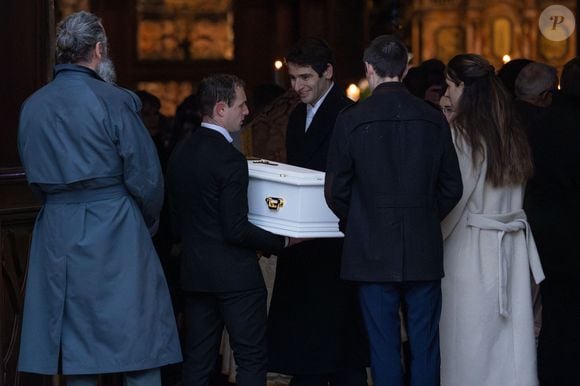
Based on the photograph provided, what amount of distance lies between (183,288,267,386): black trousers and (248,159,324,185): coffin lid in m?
0.53

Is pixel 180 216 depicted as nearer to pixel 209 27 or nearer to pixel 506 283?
pixel 506 283

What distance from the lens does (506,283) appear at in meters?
5.94

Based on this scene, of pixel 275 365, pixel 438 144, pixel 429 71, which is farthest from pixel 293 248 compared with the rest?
pixel 429 71

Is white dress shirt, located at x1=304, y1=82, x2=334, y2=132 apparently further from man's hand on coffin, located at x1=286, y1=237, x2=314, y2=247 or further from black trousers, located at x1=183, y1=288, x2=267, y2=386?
black trousers, located at x1=183, y1=288, x2=267, y2=386

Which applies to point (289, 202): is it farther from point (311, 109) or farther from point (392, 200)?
point (311, 109)

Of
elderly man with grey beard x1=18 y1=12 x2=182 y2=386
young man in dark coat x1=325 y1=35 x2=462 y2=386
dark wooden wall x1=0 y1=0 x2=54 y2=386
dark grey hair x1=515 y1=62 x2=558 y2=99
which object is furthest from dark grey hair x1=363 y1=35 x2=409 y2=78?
dark grey hair x1=515 y1=62 x2=558 y2=99

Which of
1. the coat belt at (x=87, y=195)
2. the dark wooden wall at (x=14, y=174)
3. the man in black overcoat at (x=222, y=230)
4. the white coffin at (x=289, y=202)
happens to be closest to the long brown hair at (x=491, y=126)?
the white coffin at (x=289, y=202)

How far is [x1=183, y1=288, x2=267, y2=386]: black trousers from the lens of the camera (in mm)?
5727

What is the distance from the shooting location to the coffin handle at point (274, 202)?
5.61m

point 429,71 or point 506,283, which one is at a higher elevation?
point 429,71

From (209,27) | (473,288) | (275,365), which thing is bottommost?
(275,365)

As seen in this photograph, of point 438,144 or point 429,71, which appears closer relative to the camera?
point 438,144

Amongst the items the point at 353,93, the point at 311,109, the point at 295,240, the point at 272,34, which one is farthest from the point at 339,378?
the point at 272,34

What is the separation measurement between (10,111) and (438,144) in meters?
2.07
